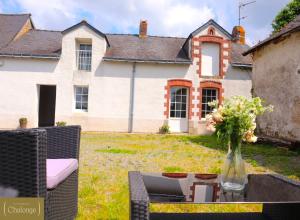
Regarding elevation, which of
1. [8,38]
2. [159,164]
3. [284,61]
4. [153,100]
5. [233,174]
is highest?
[8,38]

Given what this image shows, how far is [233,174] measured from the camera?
272 cm

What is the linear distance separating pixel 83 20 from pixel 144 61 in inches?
143

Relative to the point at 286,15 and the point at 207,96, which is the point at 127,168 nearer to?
the point at 207,96

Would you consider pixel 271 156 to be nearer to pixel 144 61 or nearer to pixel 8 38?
pixel 144 61

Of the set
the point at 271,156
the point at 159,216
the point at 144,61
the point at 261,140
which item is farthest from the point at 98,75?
the point at 159,216

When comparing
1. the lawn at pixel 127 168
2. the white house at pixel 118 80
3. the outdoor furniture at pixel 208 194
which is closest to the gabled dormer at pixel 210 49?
the white house at pixel 118 80

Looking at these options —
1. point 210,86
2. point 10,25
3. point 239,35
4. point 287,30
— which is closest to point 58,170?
point 287,30

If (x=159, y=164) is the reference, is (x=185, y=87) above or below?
above

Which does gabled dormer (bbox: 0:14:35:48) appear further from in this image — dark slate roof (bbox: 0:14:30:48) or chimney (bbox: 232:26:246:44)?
chimney (bbox: 232:26:246:44)

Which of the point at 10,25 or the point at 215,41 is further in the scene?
the point at 10,25

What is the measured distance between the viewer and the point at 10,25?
739 inches

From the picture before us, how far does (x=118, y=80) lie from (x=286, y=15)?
16034 mm

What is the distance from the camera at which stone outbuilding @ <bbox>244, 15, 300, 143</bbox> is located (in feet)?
36.3

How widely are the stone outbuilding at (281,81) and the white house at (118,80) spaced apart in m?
3.48
